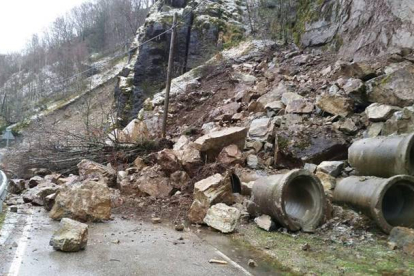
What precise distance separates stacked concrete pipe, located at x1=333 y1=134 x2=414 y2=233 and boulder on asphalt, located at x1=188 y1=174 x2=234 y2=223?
2.16m

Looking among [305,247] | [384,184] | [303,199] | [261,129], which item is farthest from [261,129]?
[305,247]

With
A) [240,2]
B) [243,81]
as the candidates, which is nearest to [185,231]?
[243,81]

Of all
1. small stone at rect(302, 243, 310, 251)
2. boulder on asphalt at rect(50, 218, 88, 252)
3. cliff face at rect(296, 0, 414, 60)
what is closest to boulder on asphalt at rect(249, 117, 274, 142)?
cliff face at rect(296, 0, 414, 60)

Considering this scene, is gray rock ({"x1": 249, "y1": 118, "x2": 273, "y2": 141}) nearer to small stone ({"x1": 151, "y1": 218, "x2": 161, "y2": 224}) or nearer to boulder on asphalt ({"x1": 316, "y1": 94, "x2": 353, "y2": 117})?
boulder on asphalt ({"x1": 316, "y1": 94, "x2": 353, "y2": 117})

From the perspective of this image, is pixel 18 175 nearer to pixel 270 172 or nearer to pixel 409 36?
pixel 270 172

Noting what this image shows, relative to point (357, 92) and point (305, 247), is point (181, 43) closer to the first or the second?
point (357, 92)

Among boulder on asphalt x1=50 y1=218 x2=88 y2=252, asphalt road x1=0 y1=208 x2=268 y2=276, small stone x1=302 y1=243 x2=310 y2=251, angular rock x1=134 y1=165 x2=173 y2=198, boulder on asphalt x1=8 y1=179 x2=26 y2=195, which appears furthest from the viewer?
boulder on asphalt x1=8 y1=179 x2=26 y2=195

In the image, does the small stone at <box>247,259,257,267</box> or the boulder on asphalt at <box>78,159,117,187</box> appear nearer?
the small stone at <box>247,259,257,267</box>

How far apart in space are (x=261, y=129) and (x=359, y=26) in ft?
18.9

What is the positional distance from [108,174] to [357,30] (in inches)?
374

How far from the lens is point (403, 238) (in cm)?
568

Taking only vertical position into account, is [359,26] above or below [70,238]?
above

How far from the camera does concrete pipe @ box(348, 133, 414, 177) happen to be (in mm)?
6555

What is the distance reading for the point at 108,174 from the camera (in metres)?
10.8
